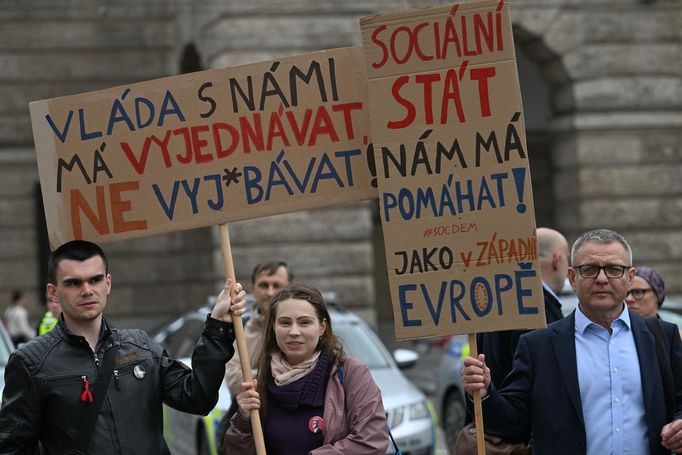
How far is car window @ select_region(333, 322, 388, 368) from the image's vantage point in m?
11.3

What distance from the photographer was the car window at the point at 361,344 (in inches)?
445

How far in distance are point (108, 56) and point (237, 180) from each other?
1545 centimetres

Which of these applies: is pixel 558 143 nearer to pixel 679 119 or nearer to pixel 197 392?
pixel 679 119

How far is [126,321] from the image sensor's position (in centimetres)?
2072

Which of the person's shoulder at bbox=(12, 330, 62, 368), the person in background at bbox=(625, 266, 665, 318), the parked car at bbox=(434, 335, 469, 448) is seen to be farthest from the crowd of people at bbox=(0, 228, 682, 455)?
the parked car at bbox=(434, 335, 469, 448)

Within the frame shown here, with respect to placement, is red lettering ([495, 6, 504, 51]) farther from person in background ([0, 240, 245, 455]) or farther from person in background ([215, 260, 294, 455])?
person in background ([215, 260, 294, 455])

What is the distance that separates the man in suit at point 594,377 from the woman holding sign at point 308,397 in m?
0.40

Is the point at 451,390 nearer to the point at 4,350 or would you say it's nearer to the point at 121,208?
the point at 4,350

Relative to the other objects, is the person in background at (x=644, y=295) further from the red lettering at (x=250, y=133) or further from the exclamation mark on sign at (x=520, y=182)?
the red lettering at (x=250, y=133)

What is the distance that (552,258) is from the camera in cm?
702

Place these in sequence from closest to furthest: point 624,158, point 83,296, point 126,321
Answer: point 83,296
point 624,158
point 126,321

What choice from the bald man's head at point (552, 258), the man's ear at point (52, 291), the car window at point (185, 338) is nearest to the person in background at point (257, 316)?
the bald man's head at point (552, 258)

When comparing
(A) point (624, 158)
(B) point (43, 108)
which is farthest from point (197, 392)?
(A) point (624, 158)

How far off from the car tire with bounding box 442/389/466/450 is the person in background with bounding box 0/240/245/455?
24.8ft
